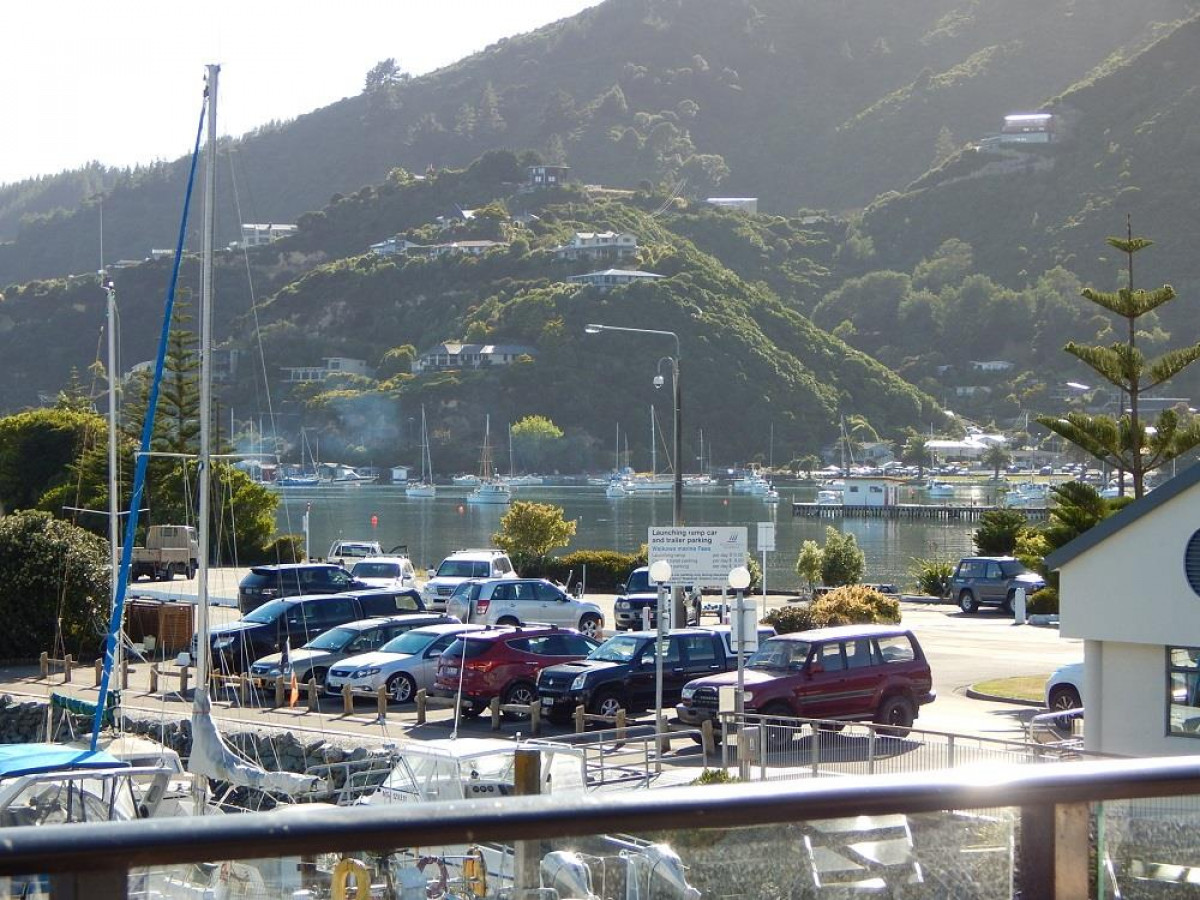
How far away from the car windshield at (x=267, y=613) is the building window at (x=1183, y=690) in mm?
17770

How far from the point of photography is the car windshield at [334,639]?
29094 millimetres

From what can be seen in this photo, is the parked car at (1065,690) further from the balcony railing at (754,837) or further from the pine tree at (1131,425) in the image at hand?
Answer: the balcony railing at (754,837)

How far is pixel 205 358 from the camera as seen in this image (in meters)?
25.0

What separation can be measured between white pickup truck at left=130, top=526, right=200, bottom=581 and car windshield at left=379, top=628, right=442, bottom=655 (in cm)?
2073

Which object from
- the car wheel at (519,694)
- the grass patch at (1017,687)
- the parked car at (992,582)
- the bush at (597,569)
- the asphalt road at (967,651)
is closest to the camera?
the asphalt road at (967,651)

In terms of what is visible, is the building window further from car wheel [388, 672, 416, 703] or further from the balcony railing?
the balcony railing

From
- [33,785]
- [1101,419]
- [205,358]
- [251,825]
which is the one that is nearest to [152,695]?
[205,358]

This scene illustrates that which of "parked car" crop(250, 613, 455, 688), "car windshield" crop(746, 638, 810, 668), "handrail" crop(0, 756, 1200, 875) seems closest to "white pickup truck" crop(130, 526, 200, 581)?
"parked car" crop(250, 613, 455, 688)

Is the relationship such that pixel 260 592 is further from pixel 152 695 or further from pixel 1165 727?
pixel 1165 727

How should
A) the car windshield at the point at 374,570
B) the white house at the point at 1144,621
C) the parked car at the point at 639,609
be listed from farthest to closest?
the car windshield at the point at 374,570
the parked car at the point at 639,609
the white house at the point at 1144,621

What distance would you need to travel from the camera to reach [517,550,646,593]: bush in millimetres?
48125

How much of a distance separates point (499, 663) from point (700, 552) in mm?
5583

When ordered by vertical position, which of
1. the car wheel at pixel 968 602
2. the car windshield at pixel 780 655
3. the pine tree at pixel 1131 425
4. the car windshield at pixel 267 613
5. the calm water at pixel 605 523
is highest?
the pine tree at pixel 1131 425

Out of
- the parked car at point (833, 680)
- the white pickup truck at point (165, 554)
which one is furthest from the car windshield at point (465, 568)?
the parked car at point (833, 680)
